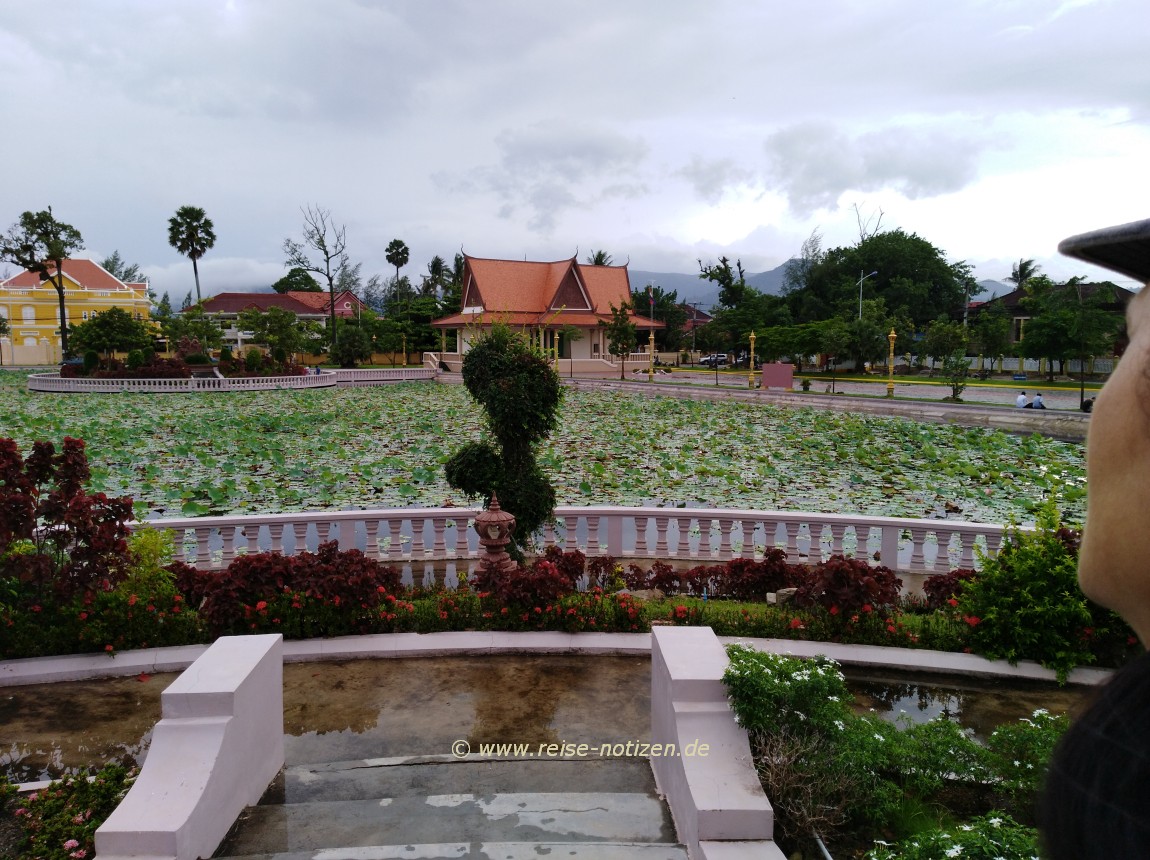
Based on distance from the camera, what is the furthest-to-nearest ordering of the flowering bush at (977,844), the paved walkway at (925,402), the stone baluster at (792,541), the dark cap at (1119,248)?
the paved walkway at (925,402)
the stone baluster at (792,541)
the flowering bush at (977,844)
the dark cap at (1119,248)

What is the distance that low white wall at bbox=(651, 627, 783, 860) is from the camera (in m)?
2.80

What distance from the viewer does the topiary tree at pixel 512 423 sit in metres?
6.68

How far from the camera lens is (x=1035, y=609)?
4961 mm

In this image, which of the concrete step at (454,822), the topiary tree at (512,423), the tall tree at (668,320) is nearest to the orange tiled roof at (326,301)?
the tall tree at (668,320)

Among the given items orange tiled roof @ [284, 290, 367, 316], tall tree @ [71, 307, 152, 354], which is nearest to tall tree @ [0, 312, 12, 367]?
orange tiled roof @ [284, 290, 367, 316]

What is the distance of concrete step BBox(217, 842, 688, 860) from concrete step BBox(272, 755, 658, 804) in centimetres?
57

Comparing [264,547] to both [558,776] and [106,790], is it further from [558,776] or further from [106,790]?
[558,776]

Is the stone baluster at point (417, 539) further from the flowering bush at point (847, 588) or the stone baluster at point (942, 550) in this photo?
the stone baluster at point (942, 550)

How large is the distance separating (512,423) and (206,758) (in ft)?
13.2

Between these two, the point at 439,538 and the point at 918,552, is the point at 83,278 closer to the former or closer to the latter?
the point at 439,538

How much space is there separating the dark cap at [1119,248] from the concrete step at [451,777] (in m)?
3.35

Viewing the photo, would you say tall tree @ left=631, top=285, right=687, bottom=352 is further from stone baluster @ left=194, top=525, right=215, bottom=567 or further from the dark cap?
the dark cap

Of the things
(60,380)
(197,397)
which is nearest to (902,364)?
(197,397)

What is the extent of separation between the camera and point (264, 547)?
7.85 metres
